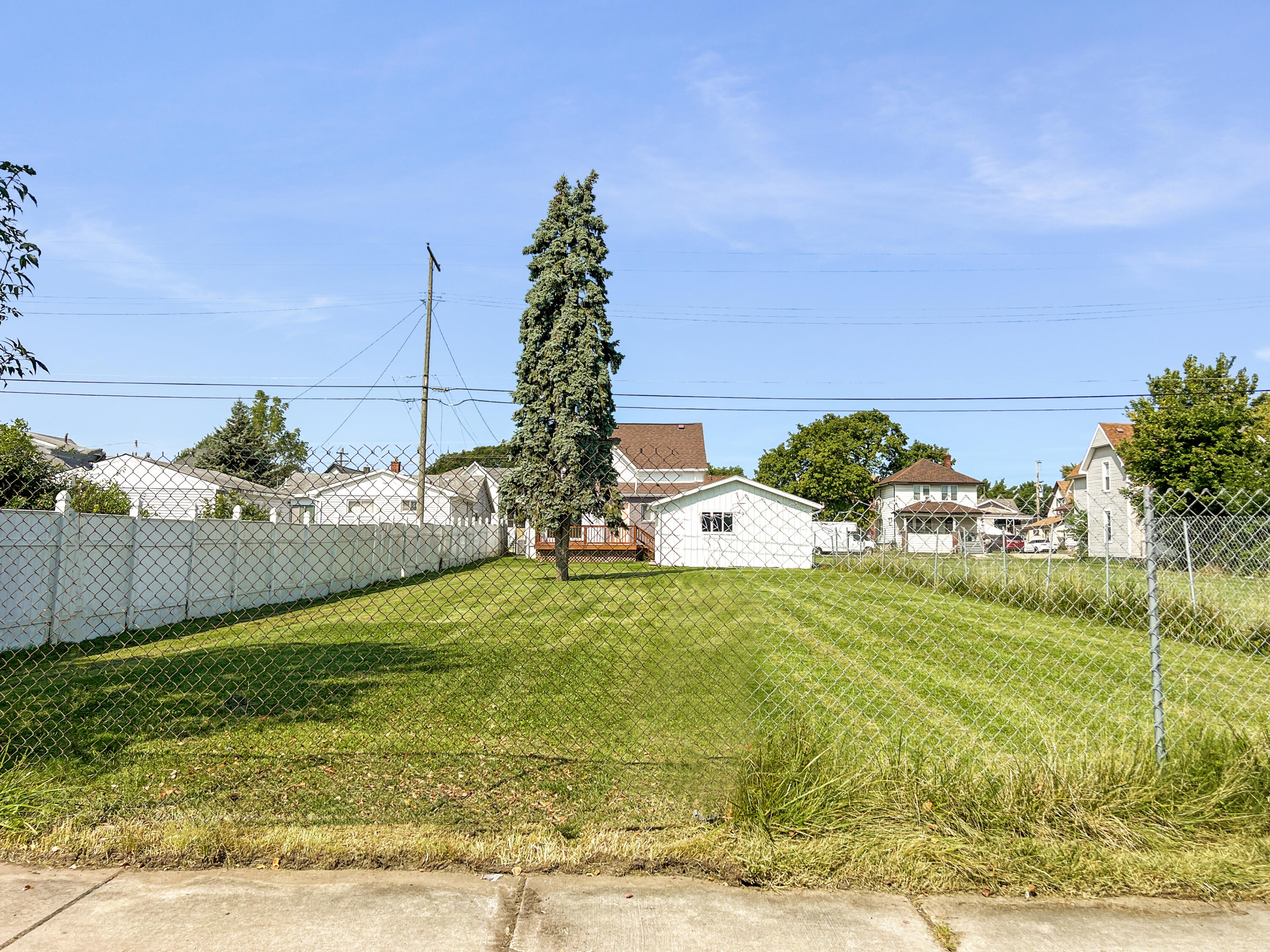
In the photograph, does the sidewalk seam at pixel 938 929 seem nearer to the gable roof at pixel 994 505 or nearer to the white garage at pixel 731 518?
the gable roof at pixel 994 505

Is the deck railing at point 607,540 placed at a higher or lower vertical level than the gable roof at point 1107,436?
lower

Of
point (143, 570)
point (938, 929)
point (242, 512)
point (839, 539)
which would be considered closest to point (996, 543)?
point (839, 539)

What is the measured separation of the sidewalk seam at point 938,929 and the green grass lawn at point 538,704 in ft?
3.20

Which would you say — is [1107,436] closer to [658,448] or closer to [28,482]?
[658,448]

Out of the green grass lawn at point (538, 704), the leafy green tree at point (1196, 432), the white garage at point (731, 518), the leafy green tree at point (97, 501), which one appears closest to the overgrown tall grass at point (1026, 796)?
the green grass lawn at point (538, 704)

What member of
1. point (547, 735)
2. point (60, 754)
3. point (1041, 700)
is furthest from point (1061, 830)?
point (60, 754)

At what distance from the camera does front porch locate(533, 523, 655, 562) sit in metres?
26.0

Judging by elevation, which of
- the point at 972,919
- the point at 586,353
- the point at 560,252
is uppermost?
the point at 560,252

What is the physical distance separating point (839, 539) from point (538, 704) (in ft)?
40.4

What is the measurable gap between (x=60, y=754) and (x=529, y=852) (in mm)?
3329

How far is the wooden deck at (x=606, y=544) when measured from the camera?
1026 inches

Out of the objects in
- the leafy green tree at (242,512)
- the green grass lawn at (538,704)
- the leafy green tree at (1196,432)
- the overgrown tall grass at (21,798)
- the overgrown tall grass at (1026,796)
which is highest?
the leafy green tree at (1196,432)

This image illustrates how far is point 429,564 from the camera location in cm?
2375

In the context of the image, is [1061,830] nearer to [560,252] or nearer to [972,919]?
[972,919]
